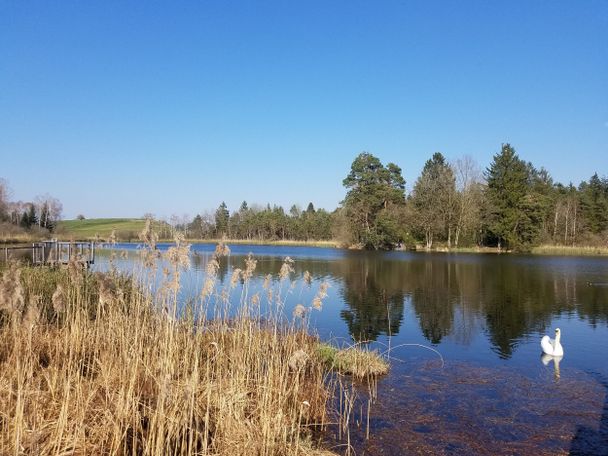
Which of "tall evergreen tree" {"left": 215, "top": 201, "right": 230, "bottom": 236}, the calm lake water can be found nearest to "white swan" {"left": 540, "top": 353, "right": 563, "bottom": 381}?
the calm lake water

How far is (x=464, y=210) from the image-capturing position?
2395 inches

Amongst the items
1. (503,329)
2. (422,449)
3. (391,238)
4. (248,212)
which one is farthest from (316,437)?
(248,212)

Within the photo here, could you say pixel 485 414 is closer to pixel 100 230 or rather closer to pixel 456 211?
pixel 456 211

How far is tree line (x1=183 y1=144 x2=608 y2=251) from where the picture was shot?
6072 cm

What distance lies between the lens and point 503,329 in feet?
50.4

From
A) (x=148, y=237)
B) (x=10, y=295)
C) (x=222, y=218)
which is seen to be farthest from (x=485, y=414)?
(x=222, y=218)

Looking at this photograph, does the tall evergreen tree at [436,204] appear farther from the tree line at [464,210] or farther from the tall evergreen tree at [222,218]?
the tall evergreen tree at [222,218]

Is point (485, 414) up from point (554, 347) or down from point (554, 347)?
down

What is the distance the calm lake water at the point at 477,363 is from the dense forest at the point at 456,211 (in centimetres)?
3588

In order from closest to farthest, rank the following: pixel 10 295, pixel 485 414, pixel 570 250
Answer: pixel 10 295, pixel 485 414, pixel 570 250

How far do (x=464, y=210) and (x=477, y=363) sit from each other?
52934mm

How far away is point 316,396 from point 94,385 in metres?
3.46

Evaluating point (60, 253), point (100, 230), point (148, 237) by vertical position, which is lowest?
point (60, 253)

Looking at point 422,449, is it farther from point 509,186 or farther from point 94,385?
point 509,186
